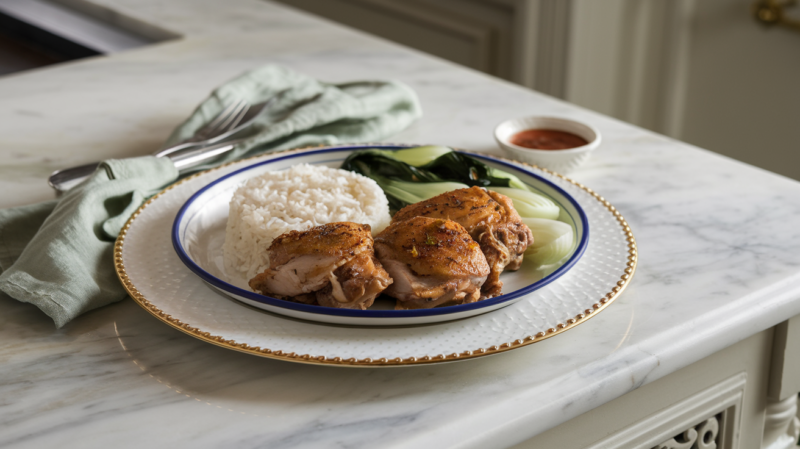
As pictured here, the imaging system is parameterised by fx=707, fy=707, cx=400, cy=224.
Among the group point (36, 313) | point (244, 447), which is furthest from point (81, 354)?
point (244, 447)

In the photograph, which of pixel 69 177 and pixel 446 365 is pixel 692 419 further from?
pixel 69 177

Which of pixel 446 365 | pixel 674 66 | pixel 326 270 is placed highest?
pixel 326 270

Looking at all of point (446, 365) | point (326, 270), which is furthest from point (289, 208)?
point (446, 365)

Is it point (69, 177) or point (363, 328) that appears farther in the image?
point (69, 177)

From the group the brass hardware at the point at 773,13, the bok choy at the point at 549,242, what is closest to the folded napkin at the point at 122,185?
the bok choy at the point at 549,242

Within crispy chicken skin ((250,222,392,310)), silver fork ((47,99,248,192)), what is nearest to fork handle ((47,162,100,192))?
silver fork ((47,99,248,192))

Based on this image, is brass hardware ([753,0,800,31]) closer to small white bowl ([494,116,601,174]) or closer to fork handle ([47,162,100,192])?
small white bowl ([494,116,601,174])

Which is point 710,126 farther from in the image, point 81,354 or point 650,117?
point 81,354
